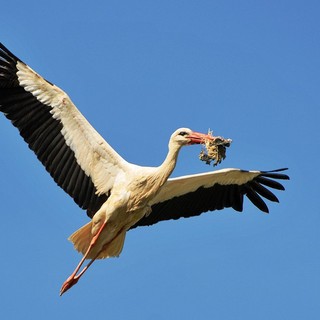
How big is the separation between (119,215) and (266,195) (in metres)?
2.77

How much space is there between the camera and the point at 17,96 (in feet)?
53.8

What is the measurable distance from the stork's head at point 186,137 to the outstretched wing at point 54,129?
0.77 meters

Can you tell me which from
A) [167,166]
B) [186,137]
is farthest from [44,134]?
[186,137]

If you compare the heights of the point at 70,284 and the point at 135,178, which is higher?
the point at 135,178

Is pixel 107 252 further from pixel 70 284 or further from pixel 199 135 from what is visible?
pixel 199 135

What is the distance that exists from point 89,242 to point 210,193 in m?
2.10

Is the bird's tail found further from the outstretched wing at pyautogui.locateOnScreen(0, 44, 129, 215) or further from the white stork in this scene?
the outstretched wing at pyautogui.locateOnScreen(0, 44, 129, 215)

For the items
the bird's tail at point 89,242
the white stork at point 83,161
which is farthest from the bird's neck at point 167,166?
the bird's tail at point 89,242

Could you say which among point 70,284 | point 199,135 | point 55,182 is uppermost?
point 199,135

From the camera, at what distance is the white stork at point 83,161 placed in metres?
16.1

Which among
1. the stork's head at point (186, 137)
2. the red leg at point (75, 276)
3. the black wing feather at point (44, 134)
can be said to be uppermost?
the stork's head at point (186, 137)

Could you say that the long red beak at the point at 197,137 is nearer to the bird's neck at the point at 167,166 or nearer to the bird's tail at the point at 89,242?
the bird's neck at the point at 167,166

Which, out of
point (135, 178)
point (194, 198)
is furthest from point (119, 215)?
point (194, 198)

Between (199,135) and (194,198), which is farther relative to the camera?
(194,198)
